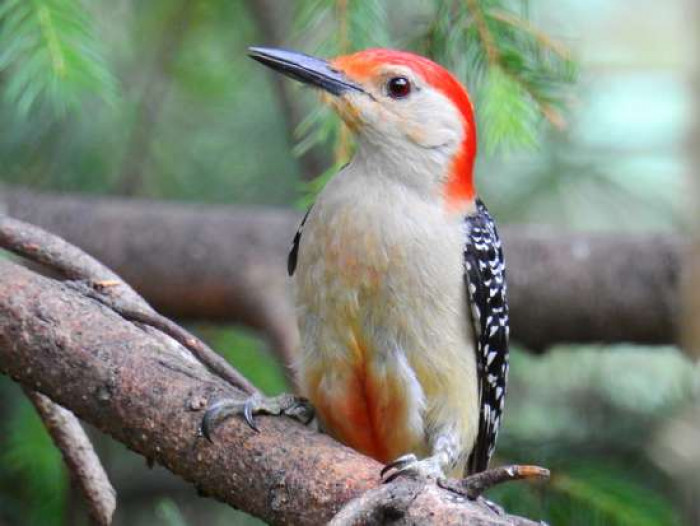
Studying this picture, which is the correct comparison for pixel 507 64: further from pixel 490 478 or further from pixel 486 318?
pixel 490 478

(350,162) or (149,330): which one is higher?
(350,162)

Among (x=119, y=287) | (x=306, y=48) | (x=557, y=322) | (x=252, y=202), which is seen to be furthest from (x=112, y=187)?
(x=119, y=287)

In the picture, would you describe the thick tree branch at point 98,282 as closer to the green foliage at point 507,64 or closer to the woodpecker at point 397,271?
the woodpecker at point 397,271

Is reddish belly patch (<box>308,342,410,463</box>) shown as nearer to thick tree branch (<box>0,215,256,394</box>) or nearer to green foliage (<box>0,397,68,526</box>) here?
thick tree branch (<box>0,215,256,394</box>)

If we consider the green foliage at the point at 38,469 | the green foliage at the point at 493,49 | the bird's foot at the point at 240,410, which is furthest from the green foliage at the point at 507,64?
the green foliage at the point at 38,469

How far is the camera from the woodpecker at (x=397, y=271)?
377cm

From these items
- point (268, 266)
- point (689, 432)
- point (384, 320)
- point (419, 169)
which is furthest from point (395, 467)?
point (268, 266)

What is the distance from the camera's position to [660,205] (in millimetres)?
6496

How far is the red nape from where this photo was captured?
3812 mm

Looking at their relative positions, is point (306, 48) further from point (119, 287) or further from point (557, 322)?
point (119, 287)

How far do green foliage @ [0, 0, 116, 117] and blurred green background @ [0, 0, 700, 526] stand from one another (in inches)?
11.2

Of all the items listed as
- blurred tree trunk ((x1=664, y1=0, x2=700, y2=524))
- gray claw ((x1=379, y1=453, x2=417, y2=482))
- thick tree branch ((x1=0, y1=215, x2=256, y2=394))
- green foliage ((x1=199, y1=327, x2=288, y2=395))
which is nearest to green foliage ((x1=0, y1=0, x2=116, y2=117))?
thick tree branch ((x1=0, y1=215, x2=256, y2=394))

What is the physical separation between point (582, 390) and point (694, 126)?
1.60m

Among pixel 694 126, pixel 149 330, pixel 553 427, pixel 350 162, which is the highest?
pixel 694 126
